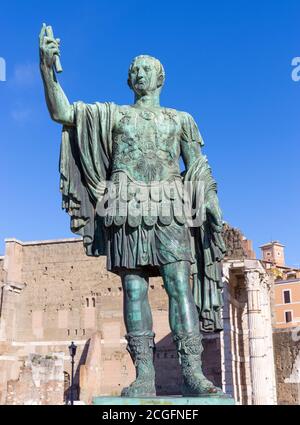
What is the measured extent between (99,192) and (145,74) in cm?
87

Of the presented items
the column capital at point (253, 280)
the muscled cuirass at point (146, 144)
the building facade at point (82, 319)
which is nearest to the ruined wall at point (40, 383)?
the building facade at point (82, 319)

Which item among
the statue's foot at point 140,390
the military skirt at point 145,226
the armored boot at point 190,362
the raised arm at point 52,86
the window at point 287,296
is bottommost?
the statue's foot at point 140,390

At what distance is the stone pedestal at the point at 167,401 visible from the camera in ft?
11.0

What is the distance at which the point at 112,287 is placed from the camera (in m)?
35.6

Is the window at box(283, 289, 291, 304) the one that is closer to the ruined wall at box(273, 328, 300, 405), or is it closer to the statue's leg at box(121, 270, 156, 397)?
the ruined wall at box(273, 328, 300, 405)

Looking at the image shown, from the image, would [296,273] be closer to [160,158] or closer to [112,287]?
[112,287]

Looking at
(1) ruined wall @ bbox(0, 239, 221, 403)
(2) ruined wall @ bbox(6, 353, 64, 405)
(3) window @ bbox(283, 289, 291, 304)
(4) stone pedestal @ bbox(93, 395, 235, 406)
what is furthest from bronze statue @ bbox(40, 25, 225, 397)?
(3) window @ bbox(283, 289, 291, 304)

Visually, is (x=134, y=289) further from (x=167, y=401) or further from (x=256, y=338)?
(x=256, y=338)

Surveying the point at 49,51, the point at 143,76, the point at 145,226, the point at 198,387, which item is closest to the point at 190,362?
the point at 198,387

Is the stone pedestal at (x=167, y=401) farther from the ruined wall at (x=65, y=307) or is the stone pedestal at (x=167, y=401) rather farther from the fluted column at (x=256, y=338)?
the ruined wall at (x=65, y=307)

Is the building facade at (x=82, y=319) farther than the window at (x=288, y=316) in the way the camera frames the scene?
No

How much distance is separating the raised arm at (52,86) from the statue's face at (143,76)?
478mm

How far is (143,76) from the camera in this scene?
4266mm

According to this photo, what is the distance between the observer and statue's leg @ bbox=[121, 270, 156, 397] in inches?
147
